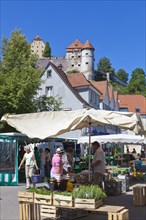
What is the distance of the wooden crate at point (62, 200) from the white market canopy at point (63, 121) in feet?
4.11

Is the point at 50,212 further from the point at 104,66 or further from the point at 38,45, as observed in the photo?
the point at 38,45

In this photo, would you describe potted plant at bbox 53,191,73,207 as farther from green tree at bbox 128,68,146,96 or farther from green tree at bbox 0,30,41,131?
green tree at bbox 128,68,146,96

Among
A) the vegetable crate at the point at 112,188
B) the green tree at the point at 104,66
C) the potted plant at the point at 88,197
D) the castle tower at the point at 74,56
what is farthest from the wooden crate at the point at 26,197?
the green tree at the point at 104,66

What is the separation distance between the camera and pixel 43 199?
24.8 ft

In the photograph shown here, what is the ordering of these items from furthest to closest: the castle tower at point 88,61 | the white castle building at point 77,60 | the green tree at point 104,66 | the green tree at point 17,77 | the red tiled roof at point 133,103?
the green tree at point 104,66
the white castle building at point 77,60
the castle tower at point 88,61
the red tiled roof at point 133,103
the green tree at point 17,77

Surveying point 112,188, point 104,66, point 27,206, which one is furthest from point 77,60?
point 27,206

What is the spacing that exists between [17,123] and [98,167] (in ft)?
11.8

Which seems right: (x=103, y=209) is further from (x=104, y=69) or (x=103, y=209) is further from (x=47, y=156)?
(x=104, y=69)

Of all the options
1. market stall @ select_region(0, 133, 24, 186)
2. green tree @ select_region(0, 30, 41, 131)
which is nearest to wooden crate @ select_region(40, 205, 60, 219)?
market stall @ select_region(0, 133, 24, 186)

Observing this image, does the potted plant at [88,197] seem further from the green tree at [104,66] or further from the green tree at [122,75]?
the green tree at [122,75]

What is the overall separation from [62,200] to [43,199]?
1.51 ft

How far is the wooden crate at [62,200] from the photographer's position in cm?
722

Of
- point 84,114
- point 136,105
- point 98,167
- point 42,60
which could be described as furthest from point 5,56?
point 42,60

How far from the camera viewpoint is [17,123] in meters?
8.52
